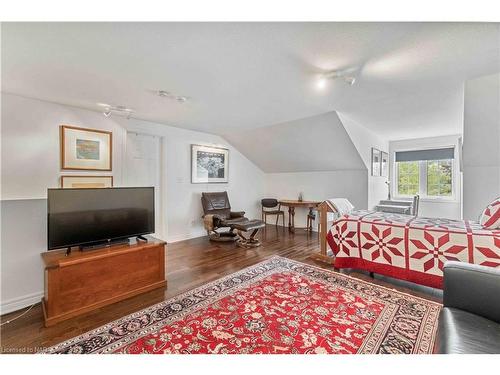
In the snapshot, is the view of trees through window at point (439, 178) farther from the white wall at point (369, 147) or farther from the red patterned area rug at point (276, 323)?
the red patterned area rug at point (276, 323)

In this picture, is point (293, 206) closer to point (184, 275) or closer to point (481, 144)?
point (184, 275)

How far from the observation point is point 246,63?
203cm

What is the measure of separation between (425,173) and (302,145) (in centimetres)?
314

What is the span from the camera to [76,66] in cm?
204

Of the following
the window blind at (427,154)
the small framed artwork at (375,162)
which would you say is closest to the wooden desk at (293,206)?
the small framed artwork at (375,162)

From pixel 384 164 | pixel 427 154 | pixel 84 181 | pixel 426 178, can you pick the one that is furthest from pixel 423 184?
pixel 84 181

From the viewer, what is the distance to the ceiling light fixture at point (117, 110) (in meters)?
3.19

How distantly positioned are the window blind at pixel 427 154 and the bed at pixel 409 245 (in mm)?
3313

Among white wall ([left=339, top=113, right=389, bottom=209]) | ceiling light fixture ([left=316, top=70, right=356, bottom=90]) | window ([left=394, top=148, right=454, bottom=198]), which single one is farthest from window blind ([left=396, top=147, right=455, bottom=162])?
ceiling light fixture ([left=316, top=70, right=356, bottom=90])

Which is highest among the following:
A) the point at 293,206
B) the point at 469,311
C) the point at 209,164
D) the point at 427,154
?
the point at 427,154

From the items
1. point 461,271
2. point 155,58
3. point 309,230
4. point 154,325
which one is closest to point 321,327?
point 461,271

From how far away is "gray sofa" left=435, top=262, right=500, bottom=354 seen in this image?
3.38 feet

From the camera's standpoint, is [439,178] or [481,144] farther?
[439,178]

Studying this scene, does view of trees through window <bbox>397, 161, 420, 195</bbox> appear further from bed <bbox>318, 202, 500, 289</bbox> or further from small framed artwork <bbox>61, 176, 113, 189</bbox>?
small framed artwork <bbox>61, 176, 113, 189</bbox>
